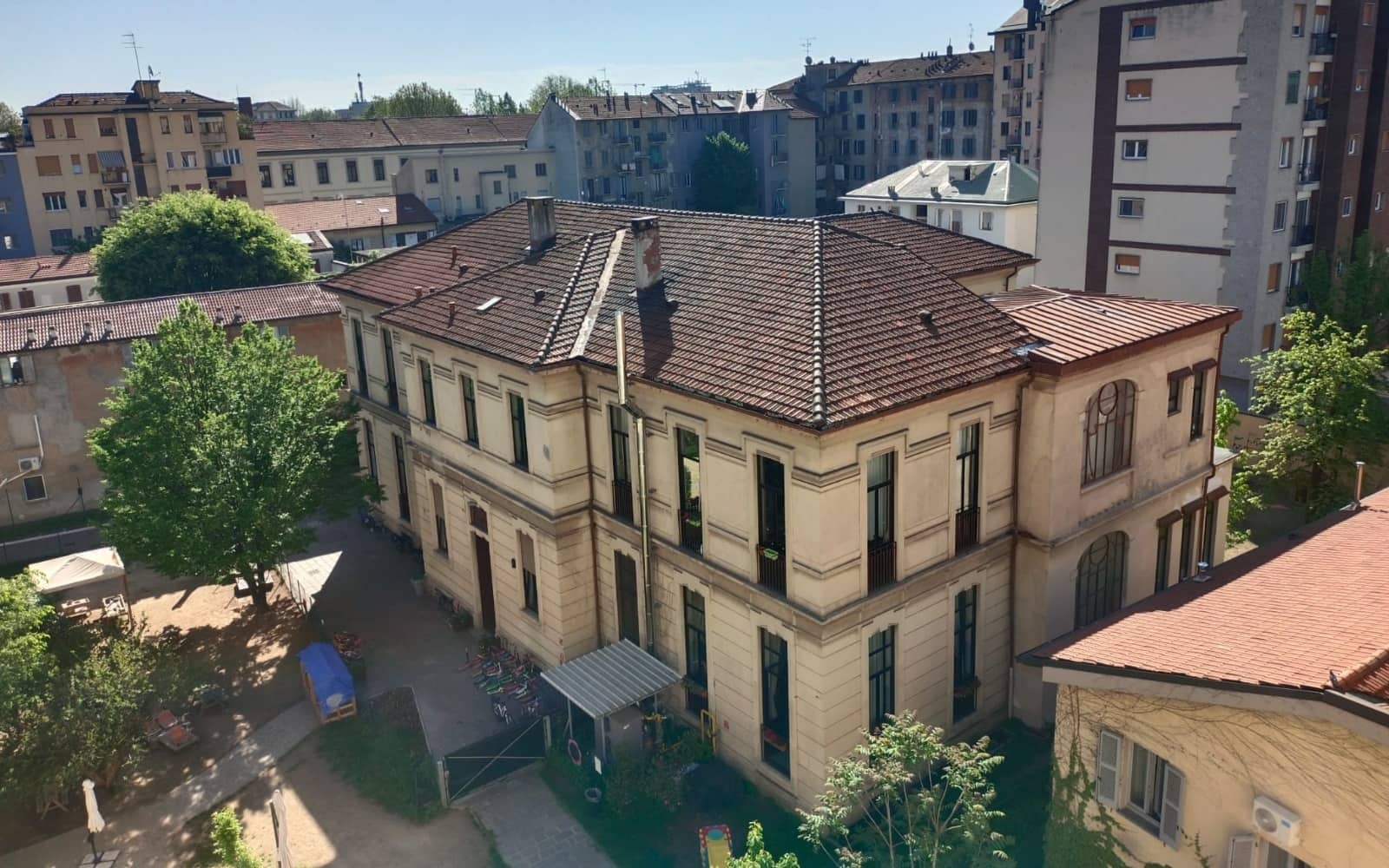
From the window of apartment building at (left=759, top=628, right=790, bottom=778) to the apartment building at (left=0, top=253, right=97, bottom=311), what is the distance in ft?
181

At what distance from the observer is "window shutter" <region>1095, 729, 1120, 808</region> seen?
Result: 1541cm

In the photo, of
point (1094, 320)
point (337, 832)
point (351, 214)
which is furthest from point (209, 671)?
point (351, 214)

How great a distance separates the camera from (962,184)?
6894 cm

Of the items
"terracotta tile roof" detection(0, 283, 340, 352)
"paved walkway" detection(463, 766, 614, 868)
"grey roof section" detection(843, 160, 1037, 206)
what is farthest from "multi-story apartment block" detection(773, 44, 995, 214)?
"paved walkway" detection(463, 766, 614, 868)

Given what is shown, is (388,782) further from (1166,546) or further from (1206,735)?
(1166,546)

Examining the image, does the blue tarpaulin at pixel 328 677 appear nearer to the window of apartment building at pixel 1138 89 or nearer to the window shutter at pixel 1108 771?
the window shutter at pixel 1108 771

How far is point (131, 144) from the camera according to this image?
76.4 metres

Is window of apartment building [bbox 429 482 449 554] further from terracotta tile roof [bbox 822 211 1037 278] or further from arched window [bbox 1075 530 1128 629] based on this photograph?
arched window [bbox 1075 530 1128 629]

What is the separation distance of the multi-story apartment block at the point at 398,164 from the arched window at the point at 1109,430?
2945 inches

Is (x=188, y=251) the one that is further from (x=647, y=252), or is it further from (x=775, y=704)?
(x=775, y=704)

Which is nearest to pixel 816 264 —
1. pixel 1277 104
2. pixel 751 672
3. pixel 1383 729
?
pixel 751 672

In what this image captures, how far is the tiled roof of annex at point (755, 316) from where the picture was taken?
20.1m

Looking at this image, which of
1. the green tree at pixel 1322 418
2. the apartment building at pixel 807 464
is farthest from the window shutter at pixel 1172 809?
the green tree at pixel 1322 418

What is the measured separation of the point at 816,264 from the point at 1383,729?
47.5 ft
